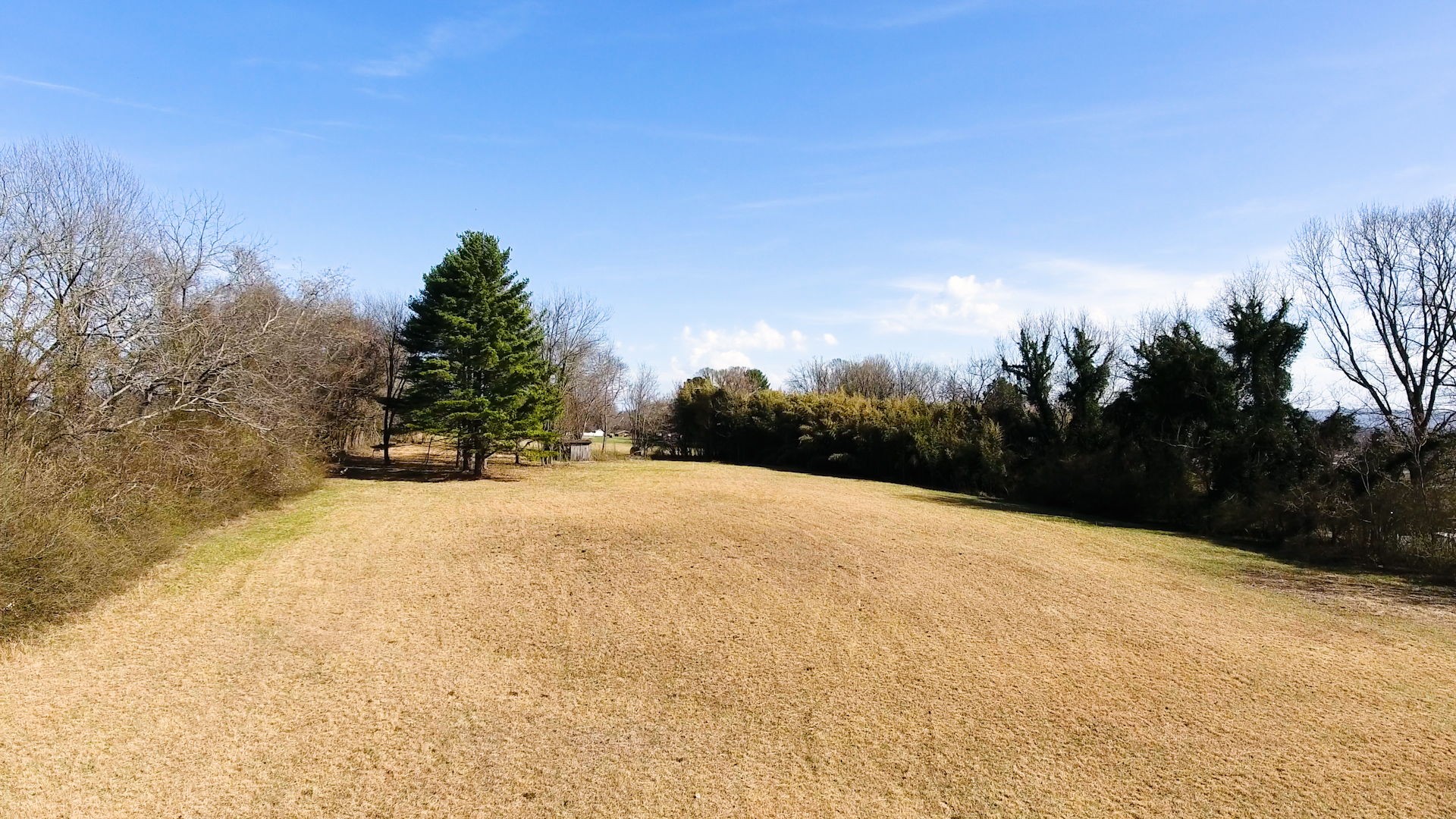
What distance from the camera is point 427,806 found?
4.61 meters

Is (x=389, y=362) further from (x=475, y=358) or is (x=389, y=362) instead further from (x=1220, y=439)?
(x=1220, y=439)

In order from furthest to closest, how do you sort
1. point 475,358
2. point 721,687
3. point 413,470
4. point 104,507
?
1. point 413,470
2. point 475,358
3. point 104,507
4. point 721,687

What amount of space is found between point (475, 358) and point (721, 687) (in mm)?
16989

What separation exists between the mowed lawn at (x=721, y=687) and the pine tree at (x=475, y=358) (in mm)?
9085

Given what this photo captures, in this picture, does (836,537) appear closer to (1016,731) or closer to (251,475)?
(1016,731)

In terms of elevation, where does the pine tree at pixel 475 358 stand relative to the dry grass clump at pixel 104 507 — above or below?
above

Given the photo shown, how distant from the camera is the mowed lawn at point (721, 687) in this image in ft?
15.8

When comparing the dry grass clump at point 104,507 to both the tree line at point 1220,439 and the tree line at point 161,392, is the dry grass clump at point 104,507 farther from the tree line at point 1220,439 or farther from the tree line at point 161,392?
the tree line at point 1220,439

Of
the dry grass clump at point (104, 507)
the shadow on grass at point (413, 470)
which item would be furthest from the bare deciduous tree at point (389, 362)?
the dry grass clump at point (104, 507)

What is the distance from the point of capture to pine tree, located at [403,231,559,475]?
2084 centimetres

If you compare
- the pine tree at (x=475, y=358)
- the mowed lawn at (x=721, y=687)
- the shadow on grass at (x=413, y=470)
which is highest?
the pine tree at (x=475, y=358)

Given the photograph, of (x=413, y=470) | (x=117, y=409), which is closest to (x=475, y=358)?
(x=413, y=470)

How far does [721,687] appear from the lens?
656cm

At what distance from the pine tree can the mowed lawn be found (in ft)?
29.8
